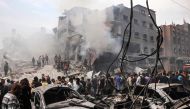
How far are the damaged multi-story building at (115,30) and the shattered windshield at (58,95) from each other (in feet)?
100

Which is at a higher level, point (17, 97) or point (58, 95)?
point (17, 97)

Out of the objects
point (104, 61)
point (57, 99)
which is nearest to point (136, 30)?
point (104, 61)

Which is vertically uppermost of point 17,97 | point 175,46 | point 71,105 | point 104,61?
point 175,46

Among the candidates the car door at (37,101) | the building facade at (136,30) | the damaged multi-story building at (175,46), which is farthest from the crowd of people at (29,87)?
the damaged multi-story building at (175,46)

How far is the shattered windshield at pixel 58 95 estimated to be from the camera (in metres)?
7.87

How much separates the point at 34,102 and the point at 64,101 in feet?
2.73

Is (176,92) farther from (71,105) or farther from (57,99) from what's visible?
(57,99)

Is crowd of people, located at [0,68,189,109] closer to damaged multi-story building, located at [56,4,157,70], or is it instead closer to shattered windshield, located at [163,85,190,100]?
shattered windshield, located at [163,85,190,100]

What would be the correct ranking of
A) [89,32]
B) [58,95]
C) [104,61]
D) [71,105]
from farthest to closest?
[89,32], [104,61], [58,95], [71,105]

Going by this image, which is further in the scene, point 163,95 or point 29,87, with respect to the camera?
point 163,95

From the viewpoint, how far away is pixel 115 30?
44.5 meters

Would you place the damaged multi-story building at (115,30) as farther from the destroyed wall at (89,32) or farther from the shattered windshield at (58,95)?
the shattered windshield at (58,95)

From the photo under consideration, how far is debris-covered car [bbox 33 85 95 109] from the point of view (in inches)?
295

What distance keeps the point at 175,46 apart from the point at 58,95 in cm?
5428
